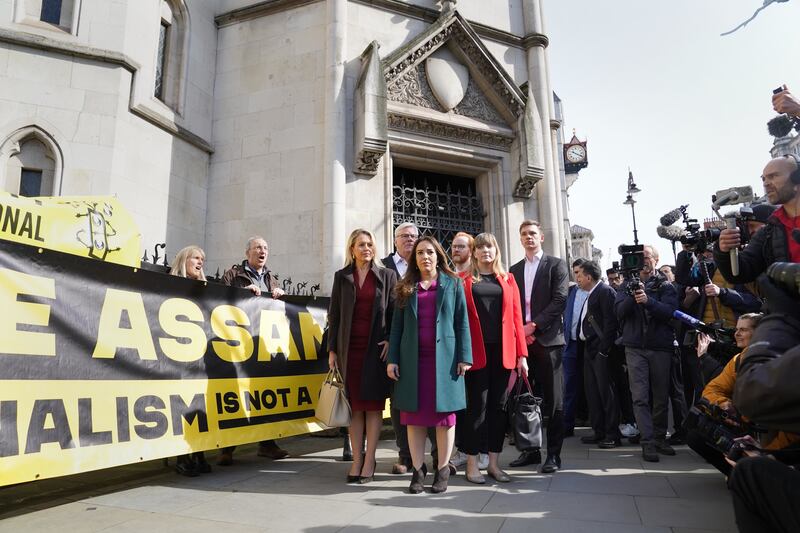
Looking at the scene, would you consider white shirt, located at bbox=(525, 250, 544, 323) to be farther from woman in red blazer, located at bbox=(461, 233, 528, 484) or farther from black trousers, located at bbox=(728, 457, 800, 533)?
black trousers, located at bbox=(728, 457, 800, 533)

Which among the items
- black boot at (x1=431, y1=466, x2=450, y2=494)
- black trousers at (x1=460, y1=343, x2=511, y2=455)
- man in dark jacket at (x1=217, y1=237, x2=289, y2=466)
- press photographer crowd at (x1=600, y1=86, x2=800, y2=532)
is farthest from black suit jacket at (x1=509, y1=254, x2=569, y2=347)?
man in dark jacket at (x1=217, y1=237, x2=289, y2=466)

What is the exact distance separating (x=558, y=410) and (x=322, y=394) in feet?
6.94

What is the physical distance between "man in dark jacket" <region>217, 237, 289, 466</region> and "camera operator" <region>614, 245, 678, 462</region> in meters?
3.69

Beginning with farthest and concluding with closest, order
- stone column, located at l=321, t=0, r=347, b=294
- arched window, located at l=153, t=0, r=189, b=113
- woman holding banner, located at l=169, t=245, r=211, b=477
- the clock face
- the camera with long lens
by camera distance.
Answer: the clock face < arched window, located at l=153, t=0, r=189, b=113 < stone column, located at l=321, t=0, r=347, b=294 < the camera with long lens < woman holding banner, located at l=169, t=245, r=211, b=477

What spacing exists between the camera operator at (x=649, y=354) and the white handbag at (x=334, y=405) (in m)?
2.91

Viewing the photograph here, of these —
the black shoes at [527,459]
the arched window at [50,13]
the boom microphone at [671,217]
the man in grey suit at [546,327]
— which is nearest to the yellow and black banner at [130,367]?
the black shoes at [527,459]

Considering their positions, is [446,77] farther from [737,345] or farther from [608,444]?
[737,345]

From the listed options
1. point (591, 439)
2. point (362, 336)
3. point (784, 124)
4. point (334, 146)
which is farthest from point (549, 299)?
point (334, 146)

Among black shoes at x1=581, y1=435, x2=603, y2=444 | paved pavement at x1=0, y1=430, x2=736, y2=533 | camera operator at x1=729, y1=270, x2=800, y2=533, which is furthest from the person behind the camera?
black shoes at x1=581, y1=435, x2=603, y2=444

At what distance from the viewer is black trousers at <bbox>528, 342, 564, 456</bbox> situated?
4316 millimetres

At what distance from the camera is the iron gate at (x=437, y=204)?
31.5 feet

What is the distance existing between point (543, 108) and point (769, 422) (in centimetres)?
1024

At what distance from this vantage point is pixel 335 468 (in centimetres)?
460

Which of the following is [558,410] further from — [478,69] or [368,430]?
[478,69]
